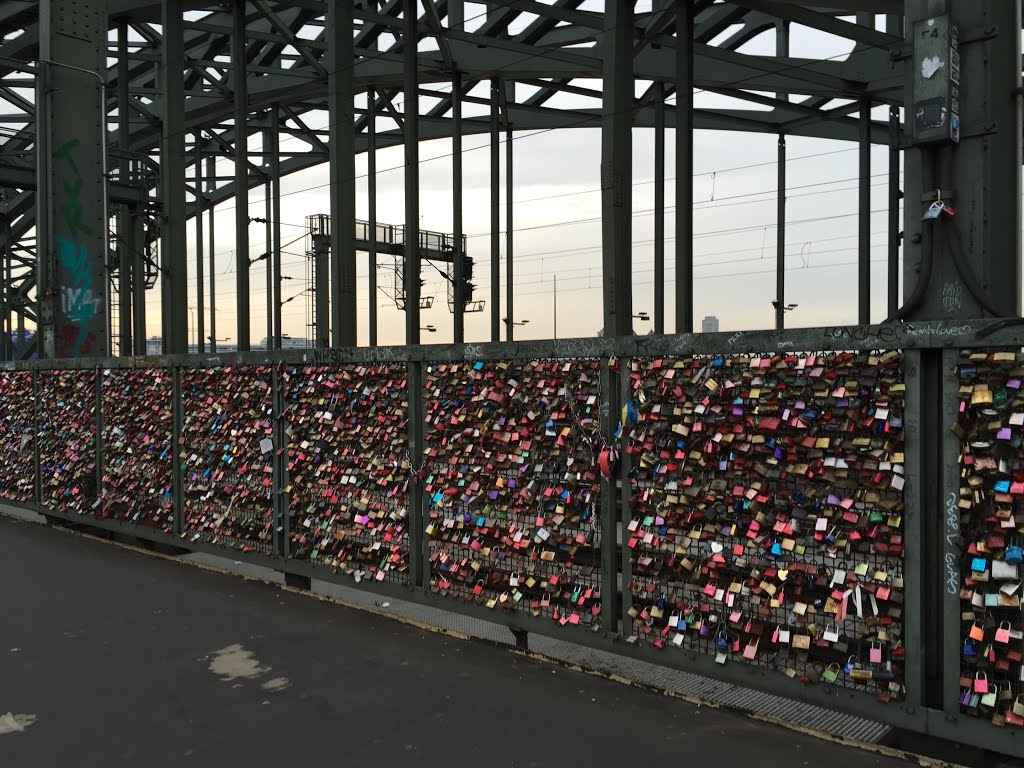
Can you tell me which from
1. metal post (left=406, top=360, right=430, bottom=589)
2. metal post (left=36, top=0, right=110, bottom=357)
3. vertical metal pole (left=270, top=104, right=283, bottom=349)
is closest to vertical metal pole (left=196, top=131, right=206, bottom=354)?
vertical metal pole (left=270, top=104, right=283, bottom=349)

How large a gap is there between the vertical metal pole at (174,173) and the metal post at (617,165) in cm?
947

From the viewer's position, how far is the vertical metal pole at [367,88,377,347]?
74.5 ft

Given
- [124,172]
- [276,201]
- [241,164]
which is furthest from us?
[124,172]

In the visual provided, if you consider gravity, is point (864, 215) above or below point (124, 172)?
below

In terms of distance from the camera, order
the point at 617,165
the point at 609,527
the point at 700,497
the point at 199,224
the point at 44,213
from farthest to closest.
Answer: the point at 199,224 → the point at 617,165 → the point at 44,213 → the point at 609,527 → the point at 700,497

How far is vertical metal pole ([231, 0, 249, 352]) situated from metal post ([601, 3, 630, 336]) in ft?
30.0

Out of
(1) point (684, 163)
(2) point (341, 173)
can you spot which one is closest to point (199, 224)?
(2) point (341, 173)

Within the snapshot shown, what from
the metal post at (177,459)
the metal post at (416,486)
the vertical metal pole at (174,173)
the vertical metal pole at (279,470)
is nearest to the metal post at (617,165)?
the metal post at (177,459)

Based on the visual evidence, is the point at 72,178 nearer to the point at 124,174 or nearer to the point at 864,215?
the point at 124,174

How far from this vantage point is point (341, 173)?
15703 mm

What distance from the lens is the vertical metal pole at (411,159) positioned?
58.7 feet

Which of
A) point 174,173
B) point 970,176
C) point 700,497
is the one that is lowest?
point 700,497

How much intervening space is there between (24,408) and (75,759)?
8.07 meters

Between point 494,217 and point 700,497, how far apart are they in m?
20.4
